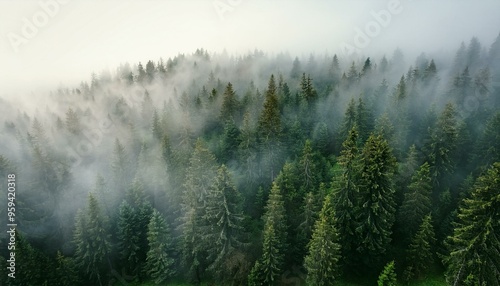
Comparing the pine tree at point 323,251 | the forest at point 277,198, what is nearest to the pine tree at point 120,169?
the forest at point 277,198

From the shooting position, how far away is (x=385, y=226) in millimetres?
35094

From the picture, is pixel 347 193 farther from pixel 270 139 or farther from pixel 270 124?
pixel 270 124

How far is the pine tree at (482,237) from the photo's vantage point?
23.7 metres

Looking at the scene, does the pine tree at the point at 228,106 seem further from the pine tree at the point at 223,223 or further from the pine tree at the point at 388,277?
the pine tree at the point at 388,277

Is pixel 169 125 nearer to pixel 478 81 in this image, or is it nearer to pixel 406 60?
pixel 478 81

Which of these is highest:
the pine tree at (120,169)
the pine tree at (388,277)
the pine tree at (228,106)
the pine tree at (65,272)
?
the pine tree at (228,106)

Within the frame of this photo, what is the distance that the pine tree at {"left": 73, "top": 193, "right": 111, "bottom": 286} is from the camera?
1638 inches

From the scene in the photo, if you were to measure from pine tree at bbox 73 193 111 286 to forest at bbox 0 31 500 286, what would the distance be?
0.61ft

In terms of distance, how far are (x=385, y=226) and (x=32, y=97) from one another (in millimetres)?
168853

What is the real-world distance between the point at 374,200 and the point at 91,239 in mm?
37689

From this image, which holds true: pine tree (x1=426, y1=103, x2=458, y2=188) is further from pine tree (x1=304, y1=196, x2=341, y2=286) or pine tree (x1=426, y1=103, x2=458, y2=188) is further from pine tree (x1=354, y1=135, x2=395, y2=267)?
pine tree (x1=304, y1=196, x2=341, y2=286)

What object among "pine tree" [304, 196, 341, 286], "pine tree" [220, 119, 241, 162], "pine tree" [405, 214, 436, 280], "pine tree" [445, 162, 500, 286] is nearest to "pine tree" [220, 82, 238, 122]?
"pine tree" [220, 119, 241, 162]

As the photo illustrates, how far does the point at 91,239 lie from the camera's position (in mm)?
42500

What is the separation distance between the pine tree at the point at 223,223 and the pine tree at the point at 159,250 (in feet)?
20.3
